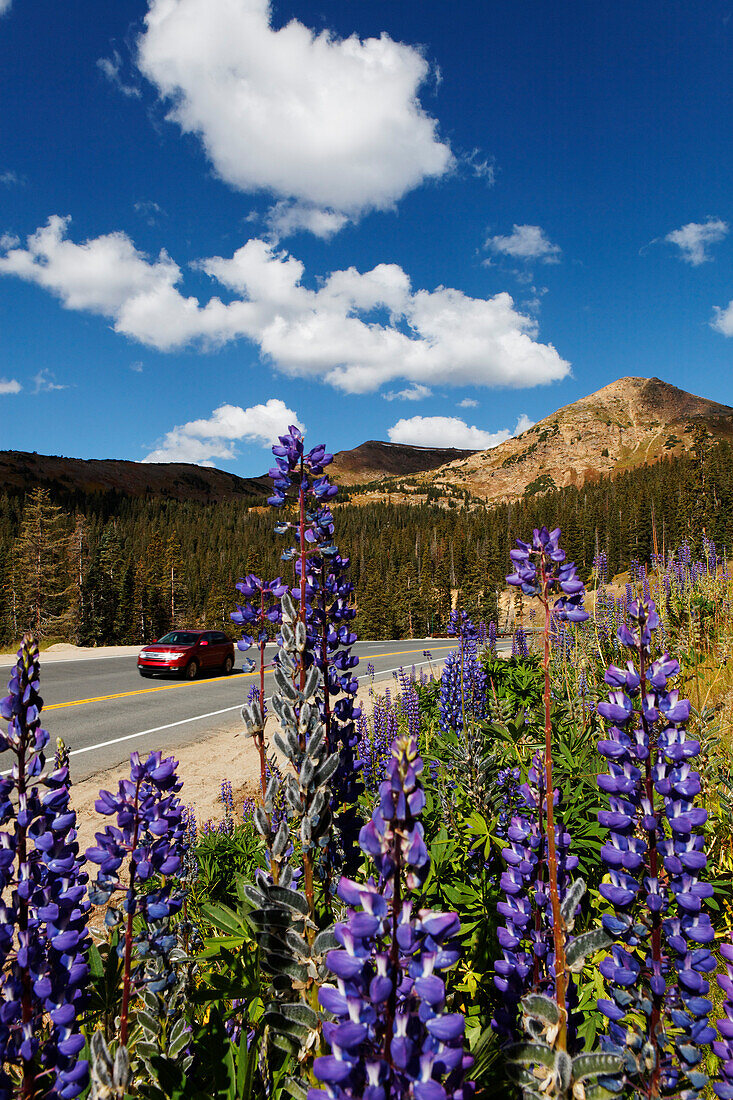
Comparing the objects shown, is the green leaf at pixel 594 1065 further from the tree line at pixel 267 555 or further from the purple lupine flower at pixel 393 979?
the tree line at pixel 267 555

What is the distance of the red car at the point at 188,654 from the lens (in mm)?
18047

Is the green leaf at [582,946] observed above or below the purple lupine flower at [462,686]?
above

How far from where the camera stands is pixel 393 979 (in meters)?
0.81

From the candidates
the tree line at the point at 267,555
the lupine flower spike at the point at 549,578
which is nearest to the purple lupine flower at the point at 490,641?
the lupine flower spike at the point at 549,578

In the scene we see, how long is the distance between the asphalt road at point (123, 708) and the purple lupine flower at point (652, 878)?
28.0 ft

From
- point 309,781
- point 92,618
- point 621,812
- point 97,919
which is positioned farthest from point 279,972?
point 92,618

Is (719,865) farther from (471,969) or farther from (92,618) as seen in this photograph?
(92,618)

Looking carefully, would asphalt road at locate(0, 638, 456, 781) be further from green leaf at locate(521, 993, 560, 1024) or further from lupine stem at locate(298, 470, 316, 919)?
green leaf at locate(521, 993, 560, 1024)

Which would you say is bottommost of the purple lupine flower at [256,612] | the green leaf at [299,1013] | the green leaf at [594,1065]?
the green leaf at [594,1065]

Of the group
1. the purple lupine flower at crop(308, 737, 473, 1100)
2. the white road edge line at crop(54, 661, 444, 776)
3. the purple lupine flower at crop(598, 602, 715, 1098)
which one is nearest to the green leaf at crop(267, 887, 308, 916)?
the purple lupine flower at crop(308, 737, 473, 1100)

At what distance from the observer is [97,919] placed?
486 centimetres

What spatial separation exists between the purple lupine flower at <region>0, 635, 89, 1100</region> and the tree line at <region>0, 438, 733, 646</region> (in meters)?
14.0

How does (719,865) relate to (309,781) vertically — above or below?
below

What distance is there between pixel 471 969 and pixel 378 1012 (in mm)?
2055
